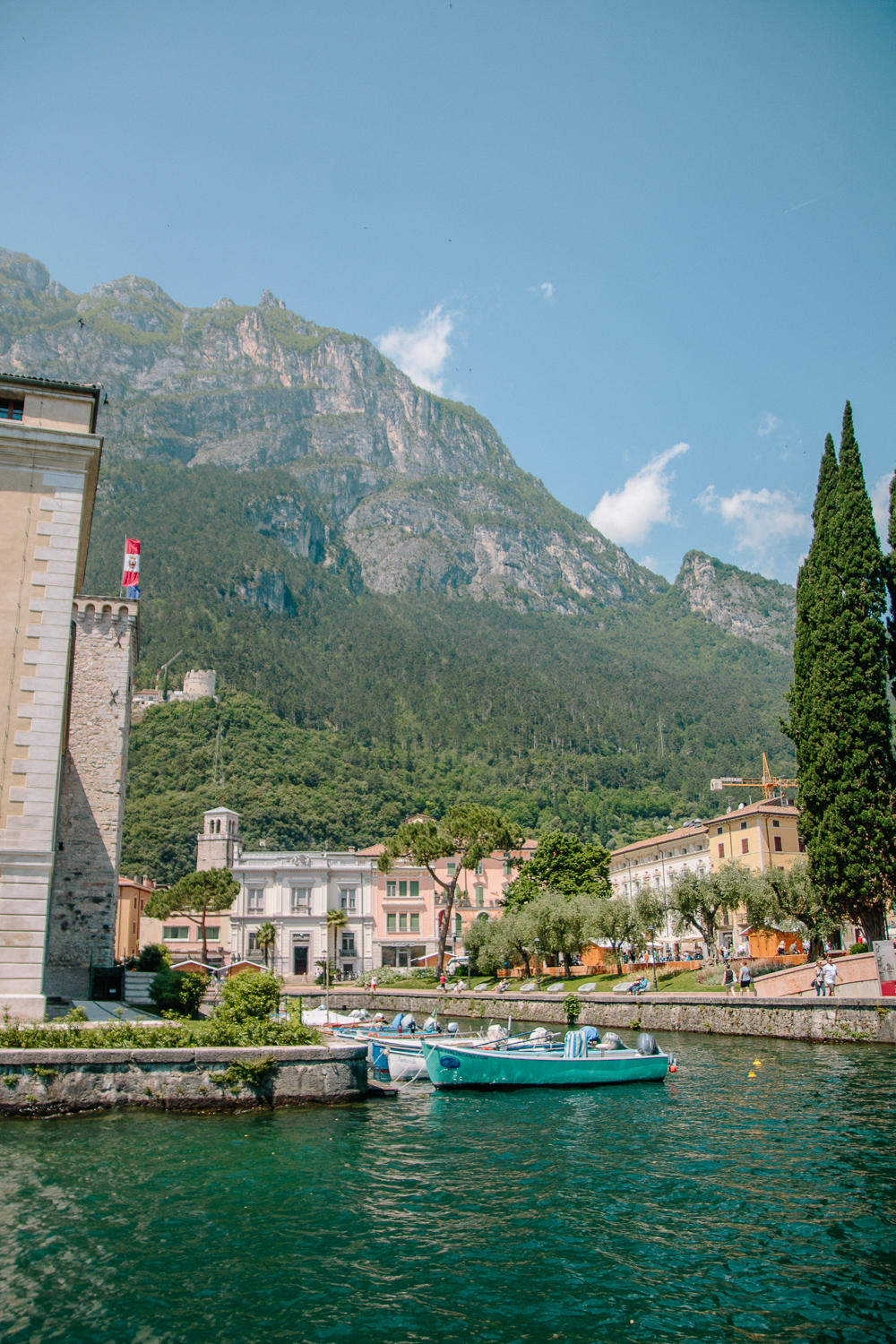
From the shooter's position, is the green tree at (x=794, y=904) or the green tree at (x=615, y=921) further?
the green tree at (x=615, y=921)

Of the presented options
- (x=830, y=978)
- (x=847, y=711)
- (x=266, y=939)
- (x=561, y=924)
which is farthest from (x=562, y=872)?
(x=830, y=978)

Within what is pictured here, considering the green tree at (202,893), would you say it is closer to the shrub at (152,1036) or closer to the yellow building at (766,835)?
the yellow building at (766,835)

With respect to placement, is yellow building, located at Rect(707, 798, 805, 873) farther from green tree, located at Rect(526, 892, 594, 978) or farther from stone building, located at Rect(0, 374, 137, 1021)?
stone building, located at Rect(0, 374, 137, 1021)

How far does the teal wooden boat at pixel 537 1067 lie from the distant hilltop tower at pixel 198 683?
141169mm

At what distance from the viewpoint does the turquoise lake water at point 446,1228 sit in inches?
384

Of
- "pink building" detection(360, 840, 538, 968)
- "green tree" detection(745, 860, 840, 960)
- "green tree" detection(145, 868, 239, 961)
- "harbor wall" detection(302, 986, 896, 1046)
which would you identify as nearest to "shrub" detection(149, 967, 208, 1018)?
"harbor wall" detection(302, 986, 896, 1046)

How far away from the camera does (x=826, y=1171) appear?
15.7m

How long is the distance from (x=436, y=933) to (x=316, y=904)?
12.0 metres

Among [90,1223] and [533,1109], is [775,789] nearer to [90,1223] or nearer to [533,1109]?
[533,1109]

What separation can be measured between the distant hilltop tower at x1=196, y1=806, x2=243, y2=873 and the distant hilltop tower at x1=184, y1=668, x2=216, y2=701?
5988 centimetres

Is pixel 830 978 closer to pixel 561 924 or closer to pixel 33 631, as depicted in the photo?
pixel 561 924

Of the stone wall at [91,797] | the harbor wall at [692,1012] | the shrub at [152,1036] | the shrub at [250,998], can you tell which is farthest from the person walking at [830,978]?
the stone wall at [91,797]

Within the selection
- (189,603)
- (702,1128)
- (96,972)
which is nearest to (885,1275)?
(702,1128)

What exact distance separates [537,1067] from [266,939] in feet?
180
